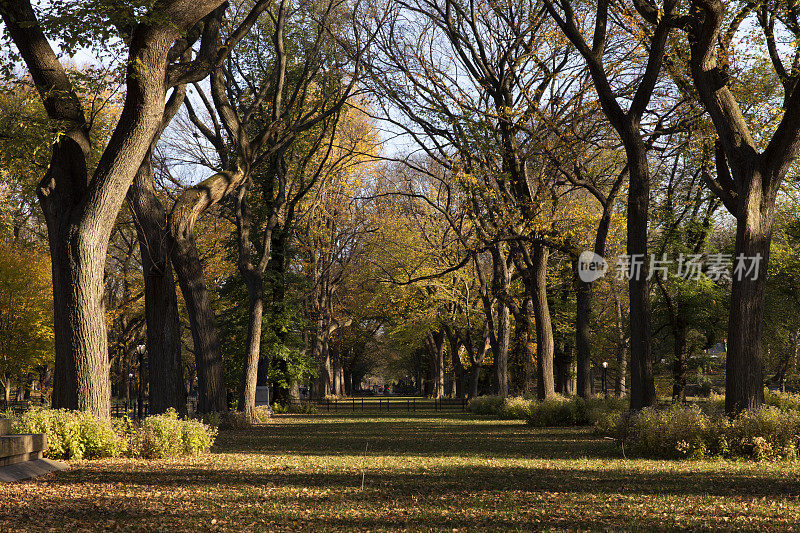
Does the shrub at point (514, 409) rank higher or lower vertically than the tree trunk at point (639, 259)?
lower

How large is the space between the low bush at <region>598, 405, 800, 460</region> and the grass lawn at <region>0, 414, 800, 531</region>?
548 mm

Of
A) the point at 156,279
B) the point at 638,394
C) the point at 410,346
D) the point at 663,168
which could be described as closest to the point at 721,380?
the point at 410,346

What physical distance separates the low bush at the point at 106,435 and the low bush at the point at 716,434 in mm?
8613

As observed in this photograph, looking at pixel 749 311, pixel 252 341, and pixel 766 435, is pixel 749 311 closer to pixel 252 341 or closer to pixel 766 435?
pixel 766 435

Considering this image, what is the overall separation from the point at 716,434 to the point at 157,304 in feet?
39.1

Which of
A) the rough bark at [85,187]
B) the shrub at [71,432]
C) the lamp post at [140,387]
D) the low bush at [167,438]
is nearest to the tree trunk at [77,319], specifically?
the rough bark at [85,187]

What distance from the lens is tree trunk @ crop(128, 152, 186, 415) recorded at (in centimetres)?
1559

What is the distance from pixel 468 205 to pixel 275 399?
17.3 meters

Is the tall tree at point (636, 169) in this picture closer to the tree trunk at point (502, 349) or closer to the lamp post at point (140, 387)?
the tree trunk at point (502, 349)

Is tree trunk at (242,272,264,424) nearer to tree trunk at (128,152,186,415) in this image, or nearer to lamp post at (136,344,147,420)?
lamp post at (136,344,147,420)

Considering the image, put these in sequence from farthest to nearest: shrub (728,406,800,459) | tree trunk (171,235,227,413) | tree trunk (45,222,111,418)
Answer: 1. tree trunk (171,235,227,413)
2. shrub (728,406,800,459)
3. tree trunk (45,222,111,418)

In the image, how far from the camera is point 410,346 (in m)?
48.5

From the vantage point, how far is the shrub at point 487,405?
28.9 meters

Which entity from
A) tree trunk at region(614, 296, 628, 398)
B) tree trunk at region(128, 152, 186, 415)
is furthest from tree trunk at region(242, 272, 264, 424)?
tree trunk at region(614, 296, 628, 398)
